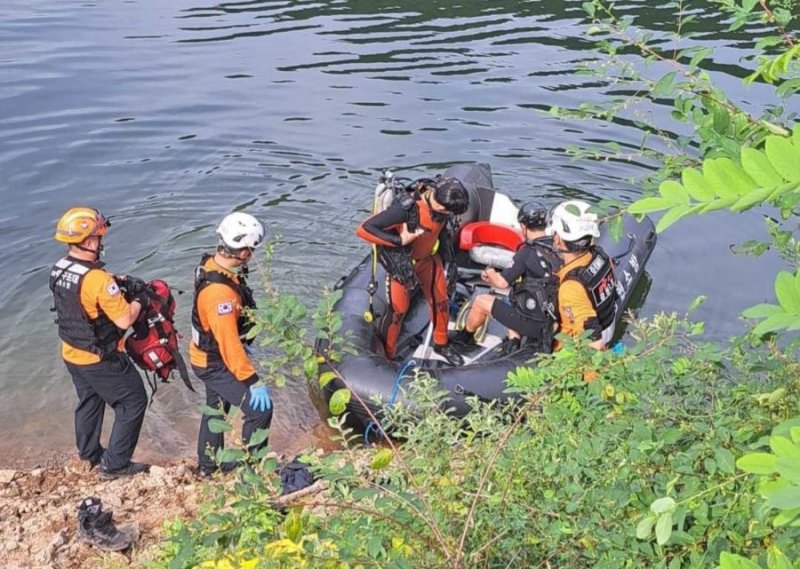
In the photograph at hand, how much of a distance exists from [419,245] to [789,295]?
5256 mm

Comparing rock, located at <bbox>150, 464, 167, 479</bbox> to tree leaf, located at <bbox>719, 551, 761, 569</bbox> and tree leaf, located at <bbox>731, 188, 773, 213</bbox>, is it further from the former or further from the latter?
tree leaf, located at <bbox>731, 188, 773, 213</bbox>

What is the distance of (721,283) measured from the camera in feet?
27.2

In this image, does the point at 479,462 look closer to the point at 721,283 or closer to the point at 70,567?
the point at 70,567

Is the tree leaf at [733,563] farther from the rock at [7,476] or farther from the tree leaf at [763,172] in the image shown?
the rock at [7,476]

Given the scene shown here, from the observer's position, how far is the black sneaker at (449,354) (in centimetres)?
651

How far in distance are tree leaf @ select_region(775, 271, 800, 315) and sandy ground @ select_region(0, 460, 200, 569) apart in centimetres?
332

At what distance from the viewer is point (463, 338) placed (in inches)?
269

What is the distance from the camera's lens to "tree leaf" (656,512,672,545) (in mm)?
1460

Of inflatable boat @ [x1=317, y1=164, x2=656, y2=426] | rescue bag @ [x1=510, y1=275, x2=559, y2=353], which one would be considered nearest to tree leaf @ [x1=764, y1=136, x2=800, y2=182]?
inflatable boat @ [x1=317, y1=164, x2=656, y2=426]

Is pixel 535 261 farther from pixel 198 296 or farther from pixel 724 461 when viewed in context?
pixel 724 461

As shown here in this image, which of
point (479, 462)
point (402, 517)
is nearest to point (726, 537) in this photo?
point (402, 517)

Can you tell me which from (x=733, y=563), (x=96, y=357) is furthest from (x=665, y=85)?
(x=96, y=357)

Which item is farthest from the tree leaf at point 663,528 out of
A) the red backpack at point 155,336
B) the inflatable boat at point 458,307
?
the red backpack at point 155,336

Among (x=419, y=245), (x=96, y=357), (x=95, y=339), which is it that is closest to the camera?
(x=95, y=339)
